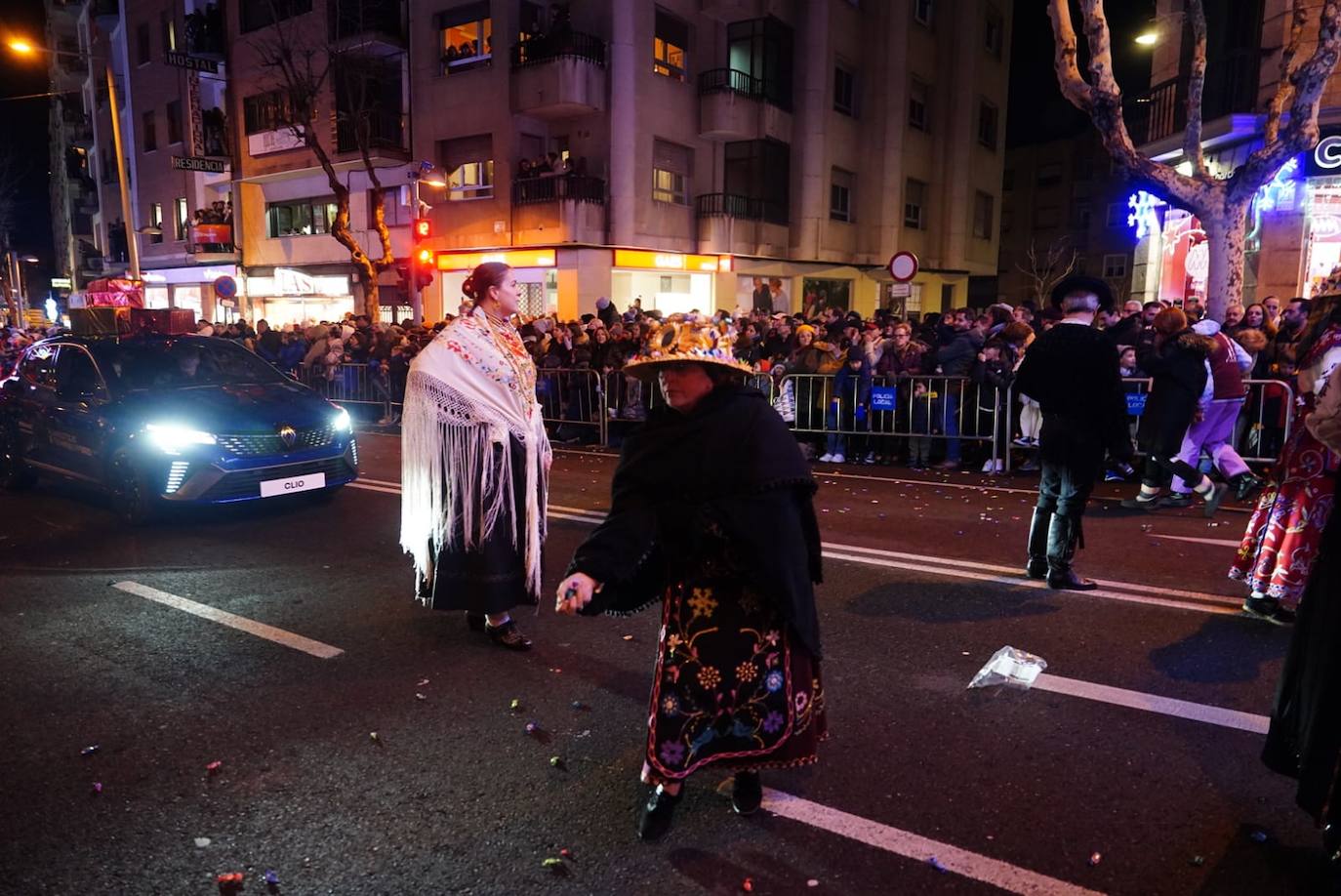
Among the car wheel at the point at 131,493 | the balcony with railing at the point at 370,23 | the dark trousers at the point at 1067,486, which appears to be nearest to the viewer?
the dark trousers at the point at 1067,486

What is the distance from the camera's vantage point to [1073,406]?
19.9 feet

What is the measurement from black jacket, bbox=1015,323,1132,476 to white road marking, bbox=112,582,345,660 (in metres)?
4.65

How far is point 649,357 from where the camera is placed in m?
3.20

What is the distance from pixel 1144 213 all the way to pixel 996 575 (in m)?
16.5


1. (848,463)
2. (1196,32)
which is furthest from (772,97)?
(848,463)

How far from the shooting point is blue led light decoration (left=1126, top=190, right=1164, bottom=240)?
19.8 meters

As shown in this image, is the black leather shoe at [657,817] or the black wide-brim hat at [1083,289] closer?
the black leather shoe at [657,817]

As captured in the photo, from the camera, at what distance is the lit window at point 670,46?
2638 centimetres

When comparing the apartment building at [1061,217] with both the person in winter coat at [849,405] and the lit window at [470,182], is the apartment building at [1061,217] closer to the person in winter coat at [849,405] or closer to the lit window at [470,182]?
the lit window at [470,182]

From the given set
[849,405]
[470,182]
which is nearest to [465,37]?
[470,182]

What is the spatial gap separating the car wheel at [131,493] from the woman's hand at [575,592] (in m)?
6.73

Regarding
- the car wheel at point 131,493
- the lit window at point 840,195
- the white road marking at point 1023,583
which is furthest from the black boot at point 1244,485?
the lit window at point 840,195

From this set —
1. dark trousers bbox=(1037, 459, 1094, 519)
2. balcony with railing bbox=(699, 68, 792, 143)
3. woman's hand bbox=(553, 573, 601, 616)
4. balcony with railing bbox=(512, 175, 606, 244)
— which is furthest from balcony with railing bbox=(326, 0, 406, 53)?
woman's hand bbox=(553, 573, 601, 616)

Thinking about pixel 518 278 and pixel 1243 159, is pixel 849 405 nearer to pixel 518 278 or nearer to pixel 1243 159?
pixel 1243 159
